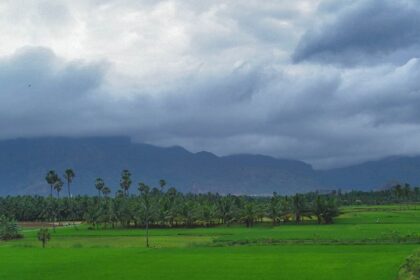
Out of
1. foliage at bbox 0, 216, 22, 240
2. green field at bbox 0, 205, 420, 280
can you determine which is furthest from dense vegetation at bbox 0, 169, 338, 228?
green field at bbox 0, 205, 420, 280

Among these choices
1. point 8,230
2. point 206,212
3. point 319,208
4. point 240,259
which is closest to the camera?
point 240,259

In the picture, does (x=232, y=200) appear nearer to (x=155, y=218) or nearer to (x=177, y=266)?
(x=155, y=218)

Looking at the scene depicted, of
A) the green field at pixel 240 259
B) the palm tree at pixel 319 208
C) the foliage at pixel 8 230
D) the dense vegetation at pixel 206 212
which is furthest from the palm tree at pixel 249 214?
the foliage at pixel 8 230

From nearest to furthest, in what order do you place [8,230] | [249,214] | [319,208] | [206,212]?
[8,230], [319,208], [249,214], [206,212]

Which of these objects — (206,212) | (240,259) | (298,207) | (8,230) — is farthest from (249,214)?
(240,259)

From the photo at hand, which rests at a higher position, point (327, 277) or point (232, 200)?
point (232, 200)

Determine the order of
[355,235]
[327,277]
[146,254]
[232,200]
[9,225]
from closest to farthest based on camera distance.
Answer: [327,277] < [146,254] < [355,235] < [9,225] < [232,200]

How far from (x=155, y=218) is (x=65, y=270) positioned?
82.3m

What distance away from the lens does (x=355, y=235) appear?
8575 centimetres

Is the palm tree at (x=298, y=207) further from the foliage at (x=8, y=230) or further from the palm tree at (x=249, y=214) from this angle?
the foliage at (x=8, y=230)

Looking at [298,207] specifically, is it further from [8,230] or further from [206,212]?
[8,230]

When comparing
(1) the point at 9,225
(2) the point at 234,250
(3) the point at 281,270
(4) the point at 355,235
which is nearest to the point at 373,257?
(3) the point at 281,270

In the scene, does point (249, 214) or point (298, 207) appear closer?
point (249, 214)

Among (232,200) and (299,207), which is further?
(232,200)
